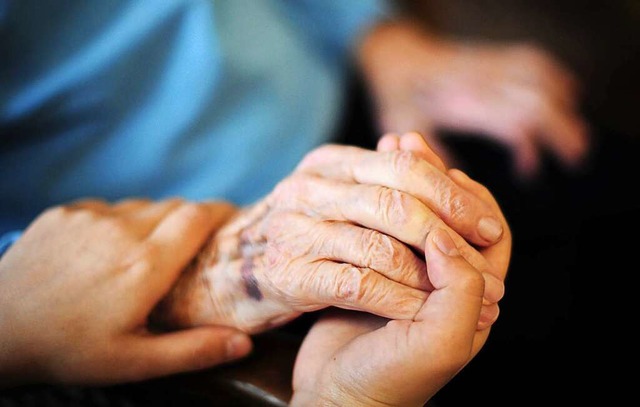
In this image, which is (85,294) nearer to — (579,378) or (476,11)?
(579,378)

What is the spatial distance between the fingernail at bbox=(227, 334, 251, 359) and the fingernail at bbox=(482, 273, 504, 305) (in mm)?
268

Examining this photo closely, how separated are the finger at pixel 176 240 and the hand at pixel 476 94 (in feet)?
1.68

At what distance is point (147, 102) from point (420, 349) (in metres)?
0.63

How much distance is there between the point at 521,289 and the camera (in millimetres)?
925

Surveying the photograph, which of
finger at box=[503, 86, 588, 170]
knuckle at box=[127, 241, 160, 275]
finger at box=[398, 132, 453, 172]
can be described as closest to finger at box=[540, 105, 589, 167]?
finger at box=[503, 86, 588, 170]

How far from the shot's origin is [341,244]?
0.59 meters

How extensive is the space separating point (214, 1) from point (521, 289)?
65cm

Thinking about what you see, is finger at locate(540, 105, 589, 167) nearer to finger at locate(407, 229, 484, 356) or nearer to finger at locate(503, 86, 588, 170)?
finger at locate(503, 86, 588, 170)

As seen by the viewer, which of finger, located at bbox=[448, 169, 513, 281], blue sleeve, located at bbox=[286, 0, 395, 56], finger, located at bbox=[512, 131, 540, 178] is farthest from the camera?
blue sleeve, located at bbox=[286, 0, 395, 56]

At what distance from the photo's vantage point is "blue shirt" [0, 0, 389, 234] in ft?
2.79

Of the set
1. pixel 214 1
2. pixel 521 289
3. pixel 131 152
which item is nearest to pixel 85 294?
pixel 131 152

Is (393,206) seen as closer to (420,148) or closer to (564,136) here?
(420,148)

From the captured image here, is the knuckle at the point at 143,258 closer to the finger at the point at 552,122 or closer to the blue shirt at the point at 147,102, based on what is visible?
the blue shirt at the point at 147,102

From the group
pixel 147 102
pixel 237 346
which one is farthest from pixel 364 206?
pixel 147 102
